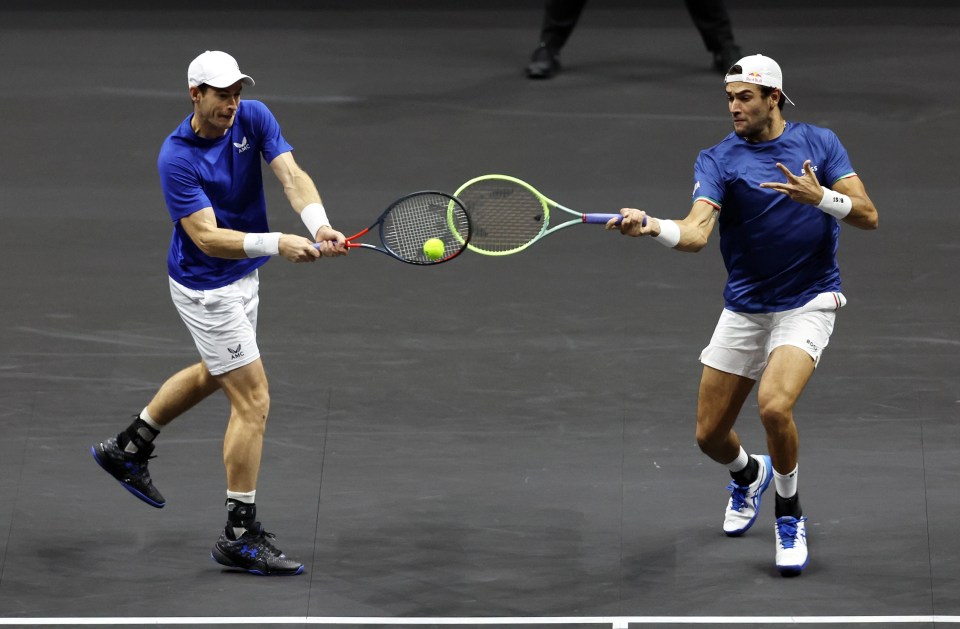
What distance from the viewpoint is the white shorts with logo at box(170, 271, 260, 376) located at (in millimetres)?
6332

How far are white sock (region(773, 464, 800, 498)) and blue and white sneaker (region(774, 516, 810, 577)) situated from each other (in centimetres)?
9

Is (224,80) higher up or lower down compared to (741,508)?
higher up

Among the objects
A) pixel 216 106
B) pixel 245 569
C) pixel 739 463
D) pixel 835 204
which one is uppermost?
pixel 216 106

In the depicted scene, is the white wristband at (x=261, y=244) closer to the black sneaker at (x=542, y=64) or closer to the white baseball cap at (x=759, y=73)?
the white baseball cap at (x=759, y=73)

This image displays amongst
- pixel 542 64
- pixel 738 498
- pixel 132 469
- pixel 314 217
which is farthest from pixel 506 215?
pixel 542 64

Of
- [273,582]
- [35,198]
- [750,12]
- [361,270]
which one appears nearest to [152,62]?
[35,198]

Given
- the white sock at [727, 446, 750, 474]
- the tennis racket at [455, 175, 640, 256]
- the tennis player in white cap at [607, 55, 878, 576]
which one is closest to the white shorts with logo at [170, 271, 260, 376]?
the tennis racket at [455, 175, 640, 256]

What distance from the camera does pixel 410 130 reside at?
411 inches

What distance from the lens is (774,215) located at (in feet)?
20.4

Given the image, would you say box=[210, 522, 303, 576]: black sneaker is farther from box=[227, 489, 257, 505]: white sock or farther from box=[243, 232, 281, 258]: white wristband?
box=[243, 232, 281, 258]: white wristband

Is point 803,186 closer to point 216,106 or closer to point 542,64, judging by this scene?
point 216,106

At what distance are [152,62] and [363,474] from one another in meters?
5.40

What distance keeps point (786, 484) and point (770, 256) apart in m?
0.89

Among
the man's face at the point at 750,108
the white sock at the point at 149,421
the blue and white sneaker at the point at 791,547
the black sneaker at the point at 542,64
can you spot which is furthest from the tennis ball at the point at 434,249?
the black sneaker at the point at 542,64
